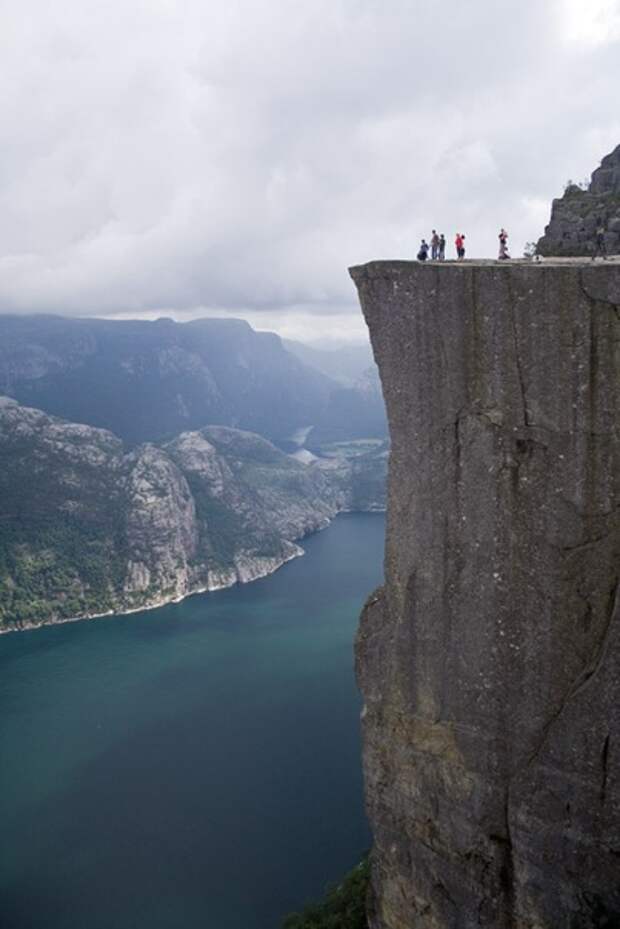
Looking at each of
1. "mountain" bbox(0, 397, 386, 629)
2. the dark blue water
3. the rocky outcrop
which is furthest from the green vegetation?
"mountain" bbox(0, 397, 386, 629)

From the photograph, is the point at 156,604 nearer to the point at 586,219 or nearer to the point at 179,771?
the point at 179,771

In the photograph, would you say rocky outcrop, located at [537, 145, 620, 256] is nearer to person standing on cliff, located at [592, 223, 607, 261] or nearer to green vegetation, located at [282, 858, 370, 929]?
person standing on cliff, located at [592, 223, 607, 261]

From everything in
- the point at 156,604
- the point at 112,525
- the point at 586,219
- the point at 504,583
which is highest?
the point at 586,219

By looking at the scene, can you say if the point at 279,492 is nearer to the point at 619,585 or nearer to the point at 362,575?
the point at 362,575

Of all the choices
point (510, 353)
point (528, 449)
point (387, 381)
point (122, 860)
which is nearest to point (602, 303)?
point (510, 353)

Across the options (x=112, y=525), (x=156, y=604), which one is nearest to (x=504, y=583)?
(x=156, y=604)

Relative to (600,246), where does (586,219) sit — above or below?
above
